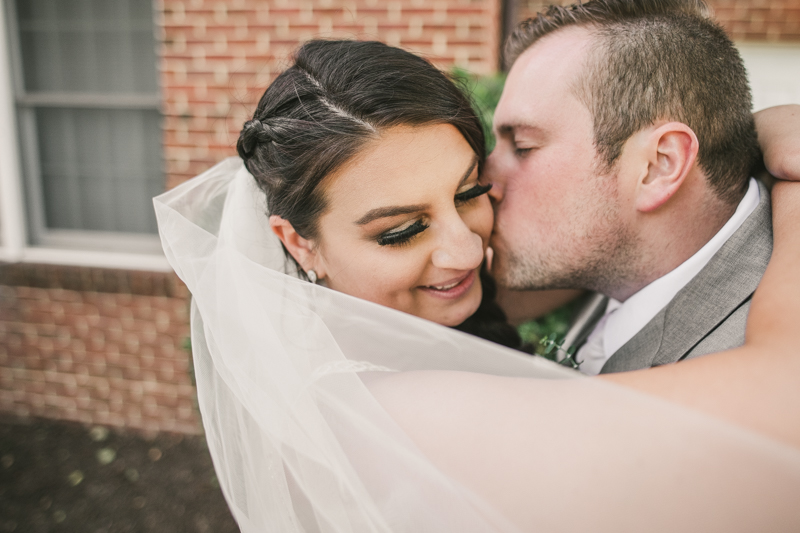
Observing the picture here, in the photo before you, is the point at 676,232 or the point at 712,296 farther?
the point at 676,232

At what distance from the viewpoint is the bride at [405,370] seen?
95 cm

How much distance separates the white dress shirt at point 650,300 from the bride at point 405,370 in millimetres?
129

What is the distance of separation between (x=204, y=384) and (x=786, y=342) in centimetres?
148

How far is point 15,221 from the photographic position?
4605mm

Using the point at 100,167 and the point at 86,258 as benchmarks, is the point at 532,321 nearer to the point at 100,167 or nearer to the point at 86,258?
the point at 86,258

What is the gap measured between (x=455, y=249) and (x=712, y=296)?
78 centimetres

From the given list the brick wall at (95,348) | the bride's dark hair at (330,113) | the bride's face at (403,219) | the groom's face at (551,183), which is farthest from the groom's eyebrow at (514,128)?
the brick wall at (95,348)

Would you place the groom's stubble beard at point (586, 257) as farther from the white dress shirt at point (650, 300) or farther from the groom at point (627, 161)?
the white dress shirt at point (650, 300)

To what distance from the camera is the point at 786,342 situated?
102cm

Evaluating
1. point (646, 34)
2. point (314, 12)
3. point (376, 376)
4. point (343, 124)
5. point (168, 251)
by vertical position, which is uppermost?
point (314, 12)

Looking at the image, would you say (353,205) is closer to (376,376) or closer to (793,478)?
(376,376)

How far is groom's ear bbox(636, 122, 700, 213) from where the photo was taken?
1.73 meters

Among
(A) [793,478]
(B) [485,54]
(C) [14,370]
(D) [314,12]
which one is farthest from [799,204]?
(C) [14,370]

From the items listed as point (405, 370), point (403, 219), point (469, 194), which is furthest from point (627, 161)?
point (405, 370)
